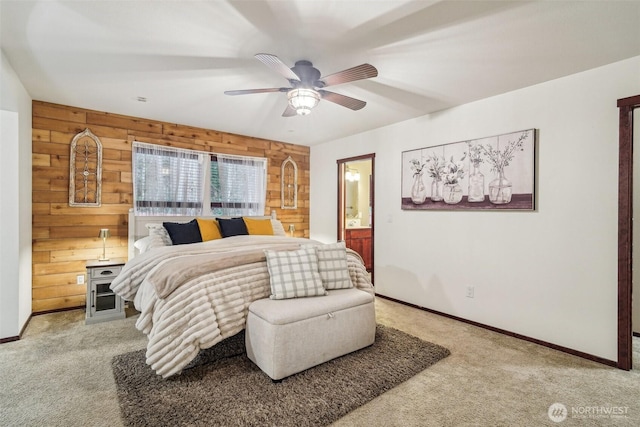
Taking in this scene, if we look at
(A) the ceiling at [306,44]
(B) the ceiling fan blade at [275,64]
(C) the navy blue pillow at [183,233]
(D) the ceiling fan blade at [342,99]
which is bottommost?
(C) the navy blue pillow at [183,233]

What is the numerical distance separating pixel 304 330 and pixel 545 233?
2383mm

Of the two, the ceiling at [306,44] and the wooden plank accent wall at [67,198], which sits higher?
the ceiling at [306,44]

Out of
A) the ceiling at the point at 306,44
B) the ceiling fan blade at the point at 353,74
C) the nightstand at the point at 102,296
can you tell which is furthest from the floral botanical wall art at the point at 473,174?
the nightstand at the point at 102,296

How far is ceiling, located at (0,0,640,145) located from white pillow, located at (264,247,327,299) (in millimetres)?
1624

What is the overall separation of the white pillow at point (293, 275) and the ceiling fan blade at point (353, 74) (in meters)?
1.45

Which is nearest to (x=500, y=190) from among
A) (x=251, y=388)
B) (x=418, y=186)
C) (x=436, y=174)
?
(x=436, y=174)

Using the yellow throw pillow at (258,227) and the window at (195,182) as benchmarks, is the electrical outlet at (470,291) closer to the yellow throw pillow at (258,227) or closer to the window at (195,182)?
the yellow throw pillow at (258,227)

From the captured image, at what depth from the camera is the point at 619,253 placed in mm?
2455

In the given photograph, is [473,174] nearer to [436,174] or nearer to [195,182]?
[436,174]

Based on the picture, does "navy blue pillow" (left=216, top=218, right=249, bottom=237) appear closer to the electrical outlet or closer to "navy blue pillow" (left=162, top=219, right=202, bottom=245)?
"navy blue pillow" (left=162, top=219, right=202, bottom=245)

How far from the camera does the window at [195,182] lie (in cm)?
413

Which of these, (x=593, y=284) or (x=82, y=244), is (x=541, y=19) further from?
(x=82, y=244)

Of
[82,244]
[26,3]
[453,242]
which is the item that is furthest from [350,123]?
[82,244]

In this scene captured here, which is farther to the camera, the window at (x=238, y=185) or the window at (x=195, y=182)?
the window at (x=238, y=185)
